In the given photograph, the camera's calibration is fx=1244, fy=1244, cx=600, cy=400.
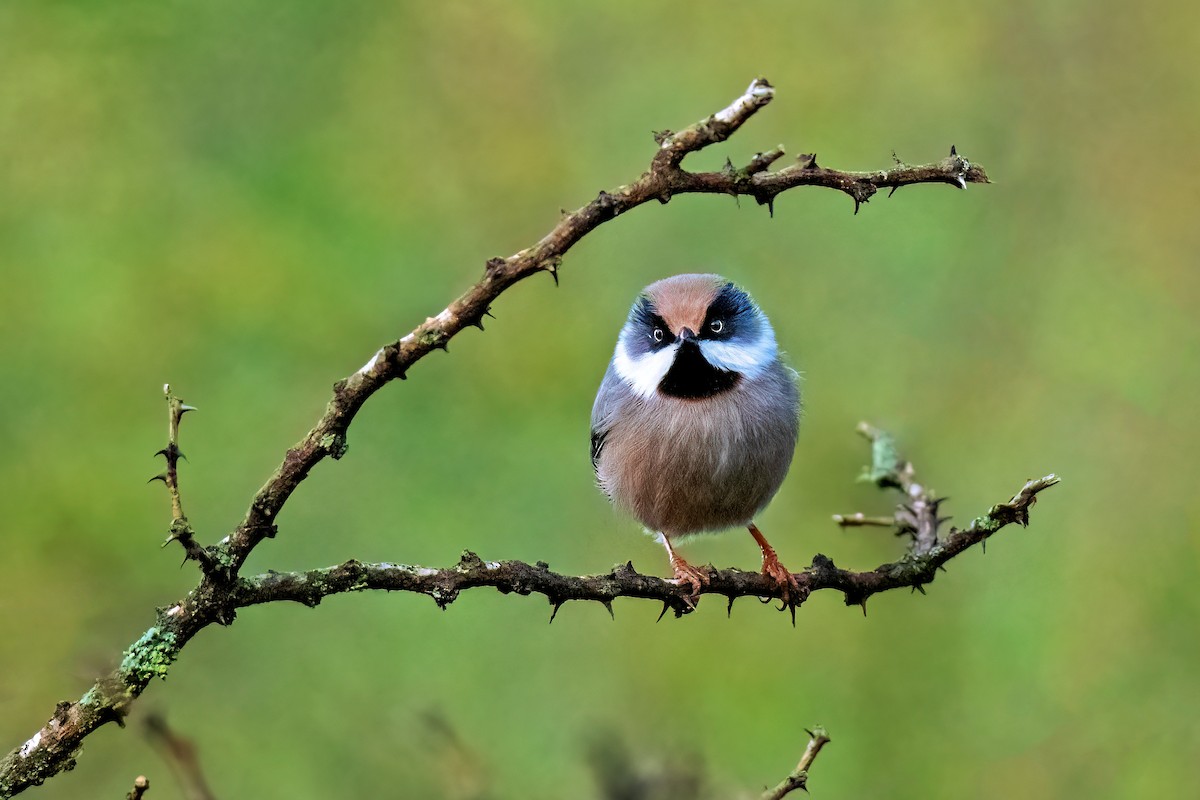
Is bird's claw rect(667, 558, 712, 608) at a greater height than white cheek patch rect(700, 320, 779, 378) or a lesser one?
lesser

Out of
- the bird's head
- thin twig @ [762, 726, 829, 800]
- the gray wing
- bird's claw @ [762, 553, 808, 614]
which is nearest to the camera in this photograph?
thin twig @ [762, 726, 829, 800]

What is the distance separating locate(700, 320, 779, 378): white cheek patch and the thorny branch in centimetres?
146

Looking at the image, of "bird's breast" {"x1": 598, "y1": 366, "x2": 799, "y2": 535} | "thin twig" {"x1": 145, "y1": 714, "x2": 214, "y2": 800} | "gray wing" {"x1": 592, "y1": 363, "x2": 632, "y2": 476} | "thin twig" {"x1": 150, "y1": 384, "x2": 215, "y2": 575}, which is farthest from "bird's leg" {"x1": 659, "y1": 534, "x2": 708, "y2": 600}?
"thin twig" {"x1": 150, "y1": 384, "x2": 215, "y2": 575}

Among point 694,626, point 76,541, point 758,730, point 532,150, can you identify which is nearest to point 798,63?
point 532,150

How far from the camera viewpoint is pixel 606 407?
366 cm

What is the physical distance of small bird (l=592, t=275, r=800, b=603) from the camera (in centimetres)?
333

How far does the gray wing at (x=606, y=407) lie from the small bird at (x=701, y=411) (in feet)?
0.04

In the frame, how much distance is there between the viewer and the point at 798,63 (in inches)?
220

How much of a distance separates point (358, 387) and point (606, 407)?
6.15 feet

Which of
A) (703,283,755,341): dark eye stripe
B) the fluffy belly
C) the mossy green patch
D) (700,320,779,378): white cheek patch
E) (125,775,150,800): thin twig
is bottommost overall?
(125,775,150,800): thin twig

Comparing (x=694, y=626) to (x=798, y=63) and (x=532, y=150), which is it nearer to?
(x=532, y=150)

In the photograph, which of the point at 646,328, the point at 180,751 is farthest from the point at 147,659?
the point at 646,328

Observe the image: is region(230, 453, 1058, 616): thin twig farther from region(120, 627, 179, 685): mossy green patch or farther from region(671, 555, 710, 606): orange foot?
region(120, 627, 179, 685): mossy green patch

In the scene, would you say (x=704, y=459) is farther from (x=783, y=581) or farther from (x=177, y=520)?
(x=177, y=520)
